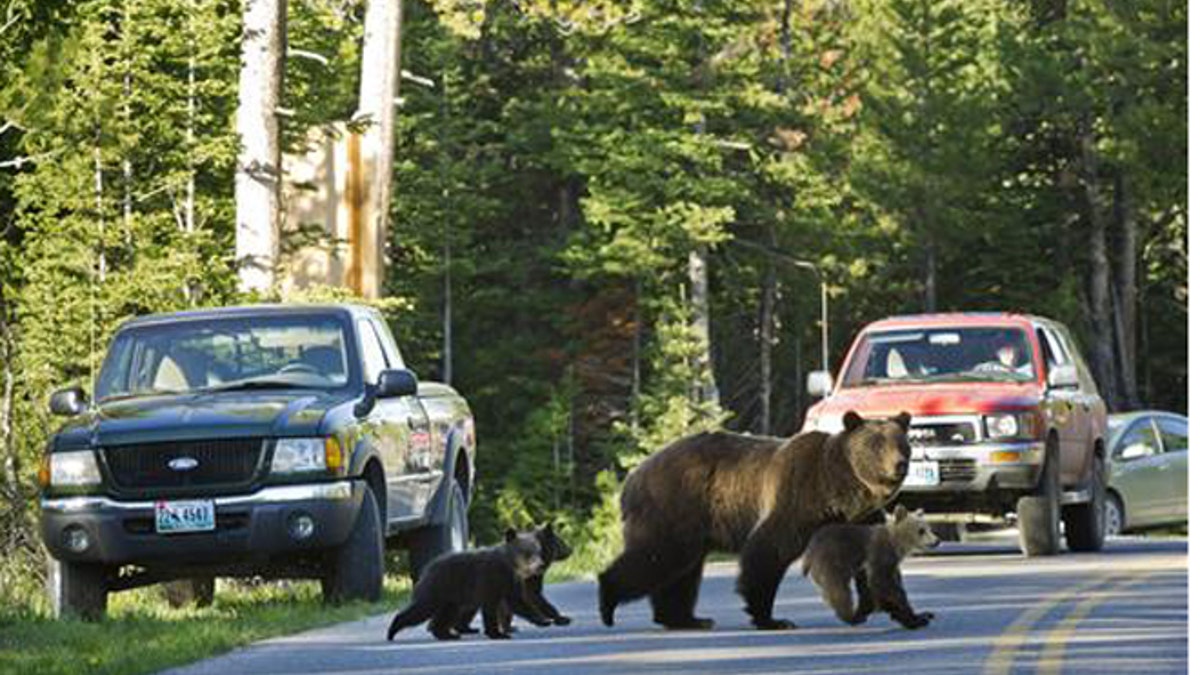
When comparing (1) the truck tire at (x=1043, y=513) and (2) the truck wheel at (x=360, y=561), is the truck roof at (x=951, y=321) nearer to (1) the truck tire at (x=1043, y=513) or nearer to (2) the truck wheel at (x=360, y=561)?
(1) the truck tire at (x=1043, y=513)

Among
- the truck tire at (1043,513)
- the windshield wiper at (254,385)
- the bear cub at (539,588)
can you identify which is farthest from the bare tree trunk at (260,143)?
the bear cub at (539,588)

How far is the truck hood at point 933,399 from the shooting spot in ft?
84.6

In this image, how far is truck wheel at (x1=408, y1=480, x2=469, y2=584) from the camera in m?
22.4

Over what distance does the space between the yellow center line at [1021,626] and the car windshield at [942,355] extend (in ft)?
14.4

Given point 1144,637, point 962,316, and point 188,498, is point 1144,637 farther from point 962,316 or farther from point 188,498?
point 962,316

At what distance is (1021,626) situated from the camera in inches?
684

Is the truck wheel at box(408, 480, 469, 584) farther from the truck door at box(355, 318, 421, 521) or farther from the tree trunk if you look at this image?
the tree trunk

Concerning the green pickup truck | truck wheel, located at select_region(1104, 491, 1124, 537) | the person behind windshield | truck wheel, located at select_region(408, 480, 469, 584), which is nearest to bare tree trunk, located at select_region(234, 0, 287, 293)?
the person behind windshield

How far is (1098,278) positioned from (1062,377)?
4949cm

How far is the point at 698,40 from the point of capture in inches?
2687

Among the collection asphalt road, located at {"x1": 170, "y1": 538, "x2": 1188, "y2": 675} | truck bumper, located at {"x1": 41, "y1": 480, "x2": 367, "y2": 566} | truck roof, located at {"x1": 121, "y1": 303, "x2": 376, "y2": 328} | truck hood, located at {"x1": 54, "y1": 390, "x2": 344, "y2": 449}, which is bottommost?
asphalt road, located at {"x1": 170, "y1": 538, "x2": 1188, "y2": 675}

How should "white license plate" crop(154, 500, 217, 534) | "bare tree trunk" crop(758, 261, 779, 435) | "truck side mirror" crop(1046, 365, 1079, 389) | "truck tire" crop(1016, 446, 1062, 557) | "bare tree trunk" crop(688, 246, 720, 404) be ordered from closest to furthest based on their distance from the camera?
1. "white license plate" crop(154, 500, 217, 534)
2. "truck side mirror" crop(1046, 365, 1079, 389)
3. "truck tire" crop(1016, 446, 1062, 557)
4. "bare tree trunk" crop(688, 246, 720, 404)
5. "bare tree trunk" crop(758, 261, 779, 435)

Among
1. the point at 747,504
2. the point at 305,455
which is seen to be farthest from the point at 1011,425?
the point at 747,504

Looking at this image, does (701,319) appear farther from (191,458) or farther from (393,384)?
(191,458)
